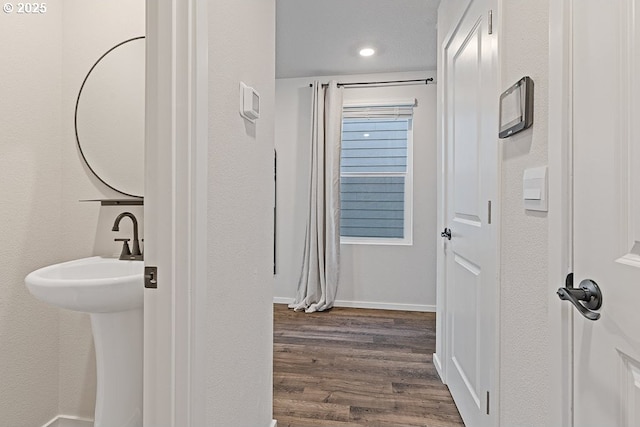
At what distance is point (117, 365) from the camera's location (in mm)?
1401

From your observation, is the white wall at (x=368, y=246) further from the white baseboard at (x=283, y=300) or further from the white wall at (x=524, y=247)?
the white wall at (x=524, y=247)

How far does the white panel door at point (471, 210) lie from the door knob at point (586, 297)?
0.53 m

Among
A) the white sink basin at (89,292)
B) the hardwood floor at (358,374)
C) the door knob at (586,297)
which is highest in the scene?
the door knob at (586,297)

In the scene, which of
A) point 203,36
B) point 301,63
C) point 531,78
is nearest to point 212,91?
point 203,36

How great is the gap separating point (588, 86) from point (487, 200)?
2.34 feet

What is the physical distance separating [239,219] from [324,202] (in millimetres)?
2612

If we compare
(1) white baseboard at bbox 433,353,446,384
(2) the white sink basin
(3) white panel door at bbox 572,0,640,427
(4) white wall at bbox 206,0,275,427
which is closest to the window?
(1) white baseboard at bbox 433,353,446,384

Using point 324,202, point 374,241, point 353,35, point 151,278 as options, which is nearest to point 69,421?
point 151,278

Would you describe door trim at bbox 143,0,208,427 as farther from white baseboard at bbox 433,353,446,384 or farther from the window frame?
the window frame

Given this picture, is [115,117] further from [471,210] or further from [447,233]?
[447,233]

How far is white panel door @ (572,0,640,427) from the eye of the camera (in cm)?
69

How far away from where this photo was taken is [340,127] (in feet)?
12.8

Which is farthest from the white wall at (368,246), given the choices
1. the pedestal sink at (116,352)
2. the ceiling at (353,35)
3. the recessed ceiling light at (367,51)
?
the pedestal sink at (116,352)

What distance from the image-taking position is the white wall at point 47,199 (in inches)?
59.8
